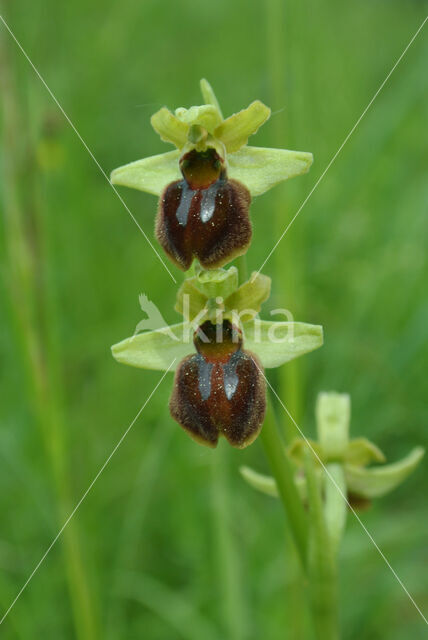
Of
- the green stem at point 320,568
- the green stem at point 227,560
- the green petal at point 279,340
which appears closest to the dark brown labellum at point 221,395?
the green petal at point 279,340

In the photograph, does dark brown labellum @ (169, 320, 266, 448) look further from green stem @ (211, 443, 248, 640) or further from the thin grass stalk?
green stem @ (211, 443, 248, 640)

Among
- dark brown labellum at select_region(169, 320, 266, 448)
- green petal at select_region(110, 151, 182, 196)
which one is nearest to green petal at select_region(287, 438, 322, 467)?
→ dark brown labellum at select_region(169, 320, 266, 448)

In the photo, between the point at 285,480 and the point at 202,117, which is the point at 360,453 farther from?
the point at 202,117

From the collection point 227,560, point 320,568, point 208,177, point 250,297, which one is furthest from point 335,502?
point 208,177

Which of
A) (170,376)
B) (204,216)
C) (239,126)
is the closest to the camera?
(204,216)

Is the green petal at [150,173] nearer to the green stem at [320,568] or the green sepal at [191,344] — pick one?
the green sepal at [191,344]

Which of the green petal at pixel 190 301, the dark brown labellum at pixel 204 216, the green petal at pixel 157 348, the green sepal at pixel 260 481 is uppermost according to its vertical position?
the dark brown labellum at pixel 204 216
